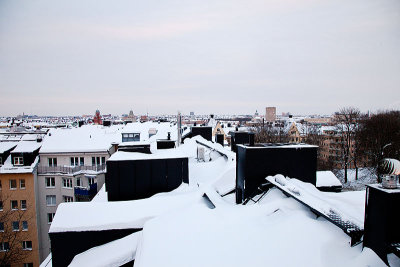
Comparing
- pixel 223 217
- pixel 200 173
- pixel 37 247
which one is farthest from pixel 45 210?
pixel 223 217

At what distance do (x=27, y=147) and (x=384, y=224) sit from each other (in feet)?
91.8

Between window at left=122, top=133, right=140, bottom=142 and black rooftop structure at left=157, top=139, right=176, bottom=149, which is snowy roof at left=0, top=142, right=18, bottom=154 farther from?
black rooftop structure at left=157, top=139, right=176, bottom=149

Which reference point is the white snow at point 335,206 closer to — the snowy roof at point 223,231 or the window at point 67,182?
the snowy roof at point 223,231

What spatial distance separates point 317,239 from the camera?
463 centimetres

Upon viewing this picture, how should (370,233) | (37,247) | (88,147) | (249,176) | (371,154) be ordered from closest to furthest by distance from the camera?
1. (370,233)
2. (249,176)
3. (37,247)
4. (88,147)
5. (371,154)

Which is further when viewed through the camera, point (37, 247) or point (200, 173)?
point (37, 247)

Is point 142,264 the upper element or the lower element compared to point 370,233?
lower

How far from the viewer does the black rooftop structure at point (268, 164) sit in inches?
327

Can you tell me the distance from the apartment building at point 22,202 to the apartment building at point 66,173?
0.83m

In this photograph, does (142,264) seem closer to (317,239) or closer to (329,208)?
(317,239)

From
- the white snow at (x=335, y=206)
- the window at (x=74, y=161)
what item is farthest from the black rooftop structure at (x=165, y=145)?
the window at (x=74, y=161)

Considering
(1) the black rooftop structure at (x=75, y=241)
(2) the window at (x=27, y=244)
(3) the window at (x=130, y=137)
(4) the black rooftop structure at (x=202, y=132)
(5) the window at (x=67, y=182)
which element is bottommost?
(2) the window at (x=27, y=244)

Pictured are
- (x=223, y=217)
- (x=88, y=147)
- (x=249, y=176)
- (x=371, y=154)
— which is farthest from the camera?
(x=371, y=154)

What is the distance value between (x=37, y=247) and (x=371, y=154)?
35.1 metres
